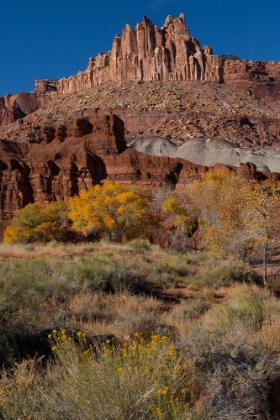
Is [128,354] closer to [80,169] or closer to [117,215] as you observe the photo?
[117,215]

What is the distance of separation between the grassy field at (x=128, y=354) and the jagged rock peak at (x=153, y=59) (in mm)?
116916

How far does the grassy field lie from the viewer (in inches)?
99.0

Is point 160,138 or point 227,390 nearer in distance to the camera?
point 227,390

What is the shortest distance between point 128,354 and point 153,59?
126 m

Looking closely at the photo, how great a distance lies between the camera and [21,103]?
15988 cm

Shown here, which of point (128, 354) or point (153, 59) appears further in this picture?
point (153, 59)

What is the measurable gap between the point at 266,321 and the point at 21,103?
6712 inches

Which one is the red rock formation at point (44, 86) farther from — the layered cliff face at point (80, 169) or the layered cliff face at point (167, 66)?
the layered cliff face at point (80, 169)

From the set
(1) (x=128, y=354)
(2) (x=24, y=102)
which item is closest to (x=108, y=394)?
(1) (x=128, y=354)

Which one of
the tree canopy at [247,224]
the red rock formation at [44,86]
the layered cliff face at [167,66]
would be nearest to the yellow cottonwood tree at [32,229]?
the tree canopy at [247,224]

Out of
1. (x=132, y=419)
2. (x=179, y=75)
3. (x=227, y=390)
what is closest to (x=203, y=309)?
(x=227, y=390)

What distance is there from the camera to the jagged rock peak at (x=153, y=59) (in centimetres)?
11781

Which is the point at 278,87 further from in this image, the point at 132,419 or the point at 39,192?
the point at 132,419

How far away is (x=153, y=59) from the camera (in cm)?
11825
